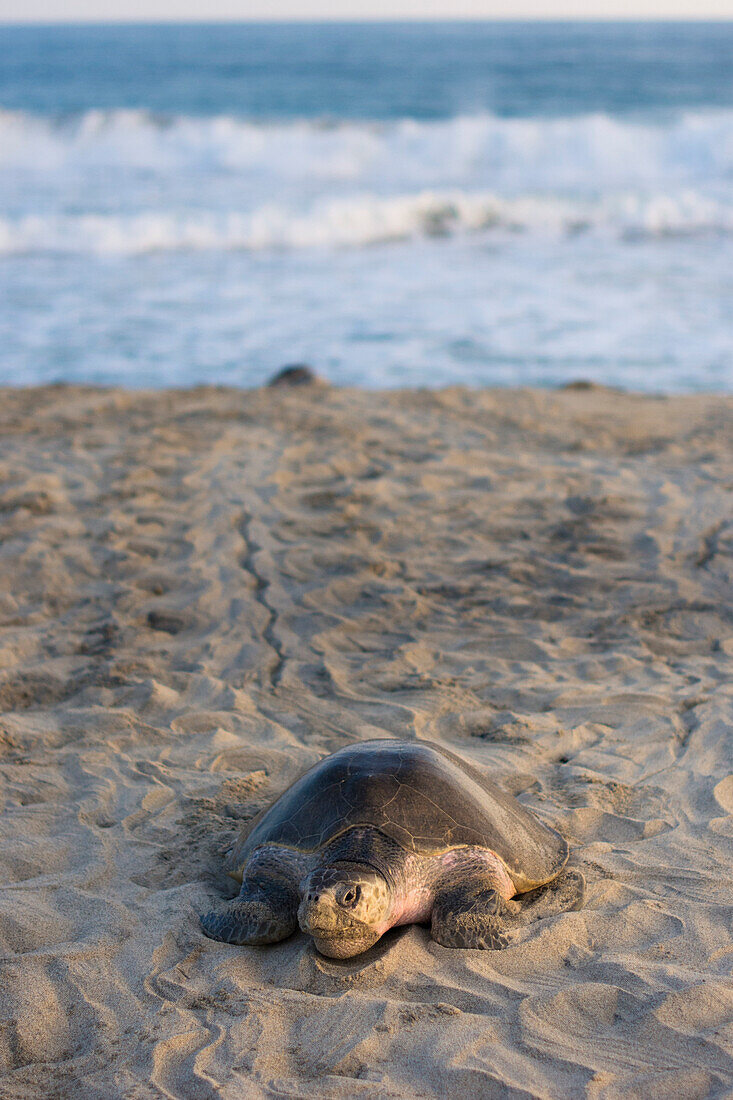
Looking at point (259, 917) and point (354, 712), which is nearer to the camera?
point (259, 917)

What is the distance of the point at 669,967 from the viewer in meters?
2.09

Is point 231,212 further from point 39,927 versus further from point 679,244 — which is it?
point 39,927

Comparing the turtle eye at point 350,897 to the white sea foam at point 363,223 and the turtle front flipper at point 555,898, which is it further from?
the white sea foam at point 363,223

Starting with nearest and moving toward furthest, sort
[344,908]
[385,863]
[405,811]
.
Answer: [344,908]
[385,863]
[405,811]

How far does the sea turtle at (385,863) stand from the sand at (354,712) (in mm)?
77

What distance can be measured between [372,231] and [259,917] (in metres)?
14.3

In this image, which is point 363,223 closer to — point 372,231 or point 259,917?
point 372,231

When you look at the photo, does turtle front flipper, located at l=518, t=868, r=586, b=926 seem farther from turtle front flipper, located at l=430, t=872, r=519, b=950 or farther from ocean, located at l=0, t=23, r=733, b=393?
ocean, located at l=0, t=23, r=733, b=393

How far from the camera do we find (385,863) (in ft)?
7.09

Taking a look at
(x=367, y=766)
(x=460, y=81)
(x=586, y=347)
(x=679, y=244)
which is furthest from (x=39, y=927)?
(x=460, y=81)

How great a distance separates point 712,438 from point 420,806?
15.8 ft

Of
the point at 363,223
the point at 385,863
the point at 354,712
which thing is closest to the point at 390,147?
the point at 363,223

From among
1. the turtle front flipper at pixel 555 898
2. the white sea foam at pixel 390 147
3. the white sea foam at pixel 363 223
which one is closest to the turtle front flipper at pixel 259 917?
the turtle front flipper at pixel 555 898

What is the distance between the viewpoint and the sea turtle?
2113 mm
